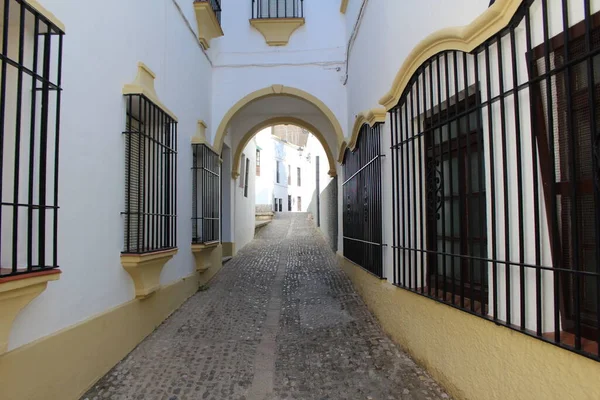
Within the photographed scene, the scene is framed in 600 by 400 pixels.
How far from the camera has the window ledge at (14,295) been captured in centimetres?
230

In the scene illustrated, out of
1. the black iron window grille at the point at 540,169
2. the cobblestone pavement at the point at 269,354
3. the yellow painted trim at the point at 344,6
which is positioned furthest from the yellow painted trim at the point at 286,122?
the black iron window grille at the point at 540,169

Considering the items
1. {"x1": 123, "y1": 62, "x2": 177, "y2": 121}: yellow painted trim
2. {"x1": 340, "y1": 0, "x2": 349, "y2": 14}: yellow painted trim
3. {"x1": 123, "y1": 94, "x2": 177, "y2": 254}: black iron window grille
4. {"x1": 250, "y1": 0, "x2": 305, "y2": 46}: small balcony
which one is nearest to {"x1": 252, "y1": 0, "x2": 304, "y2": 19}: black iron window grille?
{"x1": 250, "y1": 0, "x2": 305, "y2": 46}: small balcony

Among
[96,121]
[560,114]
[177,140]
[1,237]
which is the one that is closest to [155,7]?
[177,140]

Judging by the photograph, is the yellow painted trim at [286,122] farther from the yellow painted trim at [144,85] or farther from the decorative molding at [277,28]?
the yellow painted trim at [144,85]

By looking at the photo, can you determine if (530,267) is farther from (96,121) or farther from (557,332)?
(96,121)

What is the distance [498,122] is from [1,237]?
3235mm

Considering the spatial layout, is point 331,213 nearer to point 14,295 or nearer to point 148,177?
point 148,177

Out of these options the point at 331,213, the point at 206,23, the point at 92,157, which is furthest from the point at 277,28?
the point at 92,157

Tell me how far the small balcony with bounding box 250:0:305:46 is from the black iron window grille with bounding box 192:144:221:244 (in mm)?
2695

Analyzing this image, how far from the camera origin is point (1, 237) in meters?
2.48

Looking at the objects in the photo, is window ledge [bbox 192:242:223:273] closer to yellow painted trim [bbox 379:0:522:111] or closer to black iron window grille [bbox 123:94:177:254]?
black iron window grille [bbox 123:94:177:254]

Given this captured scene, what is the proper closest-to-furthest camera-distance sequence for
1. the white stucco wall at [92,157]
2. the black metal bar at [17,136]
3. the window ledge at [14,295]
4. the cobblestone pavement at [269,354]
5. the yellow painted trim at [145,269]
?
the window ledge at [14,295], the black metal bar at [17,136], the white stucco wall at [92,157], the cobblestone pavement at [269,354], the yellow painted trim at [145,269]

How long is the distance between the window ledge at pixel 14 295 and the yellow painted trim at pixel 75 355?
0.62 ft

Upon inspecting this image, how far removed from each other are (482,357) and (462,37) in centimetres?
221
